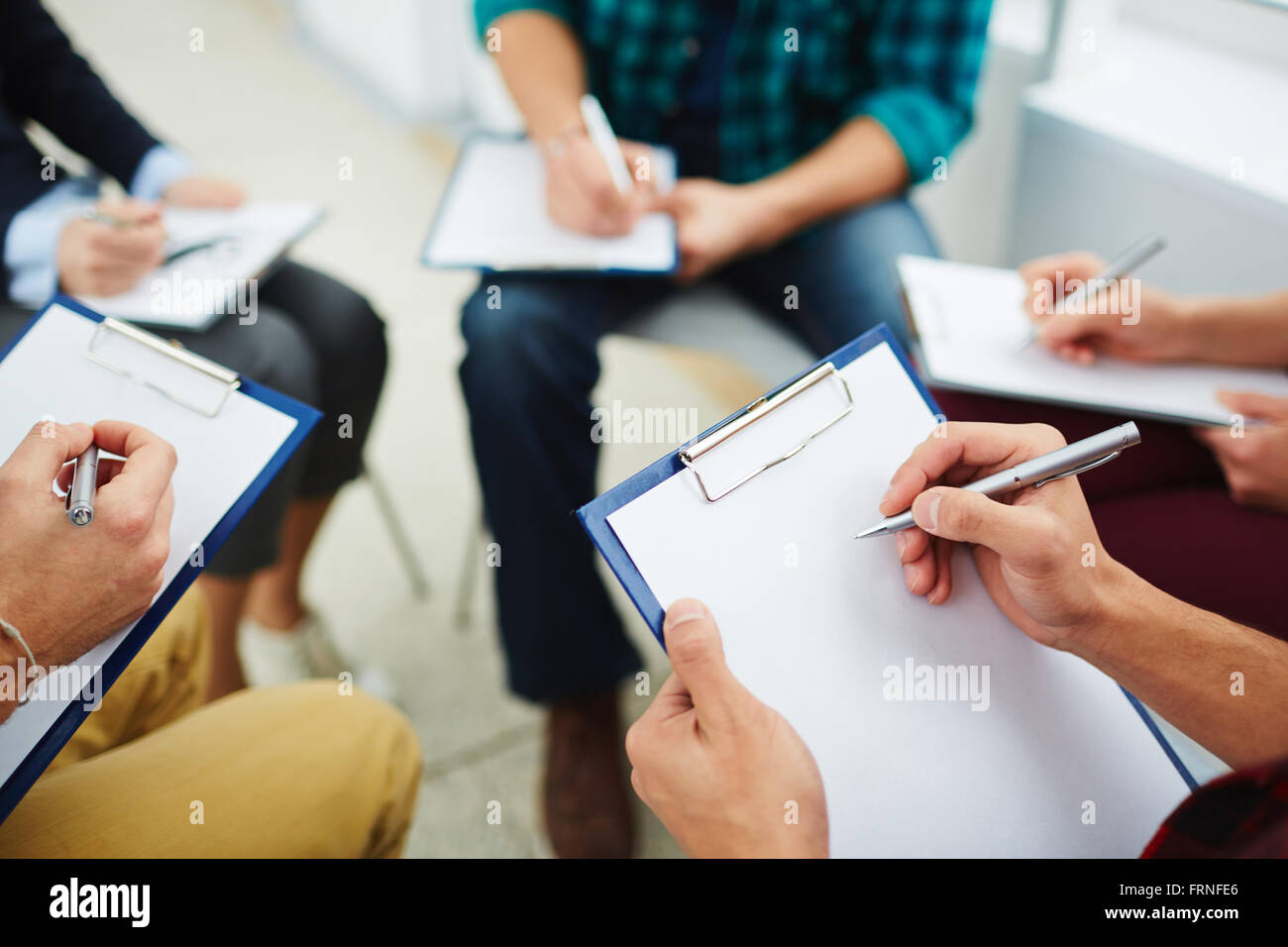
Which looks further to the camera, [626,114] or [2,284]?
[626,114]

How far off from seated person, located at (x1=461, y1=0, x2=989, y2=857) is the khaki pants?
0.27 metres

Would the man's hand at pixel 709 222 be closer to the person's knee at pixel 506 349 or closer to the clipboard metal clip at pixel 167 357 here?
the person's knee at pixel 506 349

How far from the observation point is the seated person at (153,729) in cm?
44

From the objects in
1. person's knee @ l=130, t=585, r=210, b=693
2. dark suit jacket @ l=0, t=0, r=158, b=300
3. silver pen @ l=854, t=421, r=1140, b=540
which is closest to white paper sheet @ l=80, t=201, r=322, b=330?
dark suit jacket @ l=0, t=0, r=158, b=300

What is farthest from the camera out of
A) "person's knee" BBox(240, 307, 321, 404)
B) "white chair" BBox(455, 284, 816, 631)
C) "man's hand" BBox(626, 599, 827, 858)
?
"white chair" BBox(455, 284, 816, 631)

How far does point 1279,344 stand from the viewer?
0.69 m

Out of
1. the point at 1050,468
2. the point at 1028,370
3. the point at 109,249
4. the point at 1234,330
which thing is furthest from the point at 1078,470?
the point at 109,249

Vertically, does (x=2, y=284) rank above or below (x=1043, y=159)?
below

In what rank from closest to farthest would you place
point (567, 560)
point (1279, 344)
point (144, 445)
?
point (144, 445) → point (1279, 344) → point (567, 560)

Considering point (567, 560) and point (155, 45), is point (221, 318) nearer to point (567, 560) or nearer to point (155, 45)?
point (567, 560)

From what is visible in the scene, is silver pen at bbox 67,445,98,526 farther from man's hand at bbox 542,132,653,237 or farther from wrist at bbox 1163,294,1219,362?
wrist at bbox 1163,294,1219,362

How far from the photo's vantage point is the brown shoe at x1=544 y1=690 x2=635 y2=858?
0.91m
